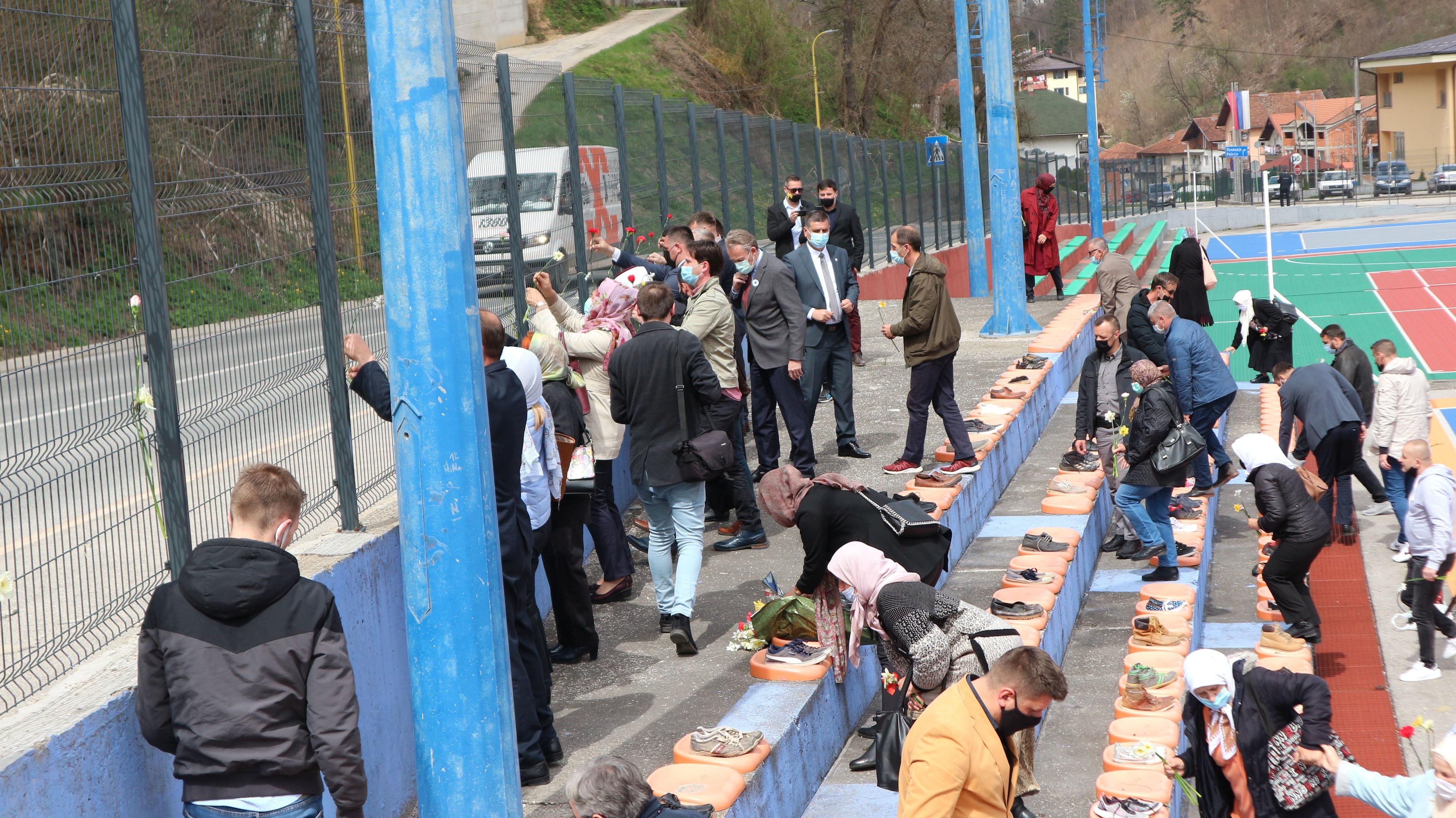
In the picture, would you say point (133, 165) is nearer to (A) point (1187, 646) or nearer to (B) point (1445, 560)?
(A) point (1187, 646)

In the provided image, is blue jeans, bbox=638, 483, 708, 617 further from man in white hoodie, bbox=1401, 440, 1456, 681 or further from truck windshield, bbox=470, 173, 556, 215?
man in white hoodie, bbox=1401, 440, 1456, 681

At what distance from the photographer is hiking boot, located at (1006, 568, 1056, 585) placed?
8.38m

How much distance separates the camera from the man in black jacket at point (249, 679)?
3.52m

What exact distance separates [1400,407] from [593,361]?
861 cm

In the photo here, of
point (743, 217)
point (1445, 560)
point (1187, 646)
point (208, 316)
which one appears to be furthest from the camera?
point (743, 217)

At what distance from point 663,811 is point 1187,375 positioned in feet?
27.4

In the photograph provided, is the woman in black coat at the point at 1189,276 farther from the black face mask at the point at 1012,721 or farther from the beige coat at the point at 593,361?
the black face mask at the point at 1012,721

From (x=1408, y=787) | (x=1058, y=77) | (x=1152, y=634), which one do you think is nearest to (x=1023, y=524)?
(x=1152, y=634)

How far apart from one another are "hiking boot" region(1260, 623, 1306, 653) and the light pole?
39.5 meters

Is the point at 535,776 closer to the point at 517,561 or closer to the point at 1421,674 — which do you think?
the point at 517,561

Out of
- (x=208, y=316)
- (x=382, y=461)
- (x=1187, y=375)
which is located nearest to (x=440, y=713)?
(x=208, y=316)

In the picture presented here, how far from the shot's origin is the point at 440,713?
12.9 ft

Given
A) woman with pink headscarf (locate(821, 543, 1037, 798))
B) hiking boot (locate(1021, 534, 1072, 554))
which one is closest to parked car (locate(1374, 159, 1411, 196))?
hiking boot (locate(1021, 534, 1072, 554))

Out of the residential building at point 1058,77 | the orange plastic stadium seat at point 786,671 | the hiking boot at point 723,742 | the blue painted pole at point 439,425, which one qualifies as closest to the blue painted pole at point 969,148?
the orange plastic stadium seat at point 786,671
